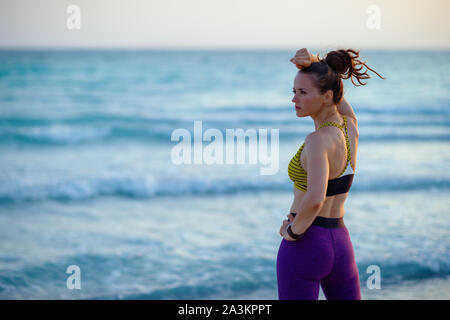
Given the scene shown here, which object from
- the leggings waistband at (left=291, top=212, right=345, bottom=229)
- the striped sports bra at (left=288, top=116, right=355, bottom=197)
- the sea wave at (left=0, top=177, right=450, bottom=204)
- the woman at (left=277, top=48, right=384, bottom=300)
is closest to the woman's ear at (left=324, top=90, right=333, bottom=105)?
the woman at (left=277, top=48, right=384, bottom=300)

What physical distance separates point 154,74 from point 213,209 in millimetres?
27068

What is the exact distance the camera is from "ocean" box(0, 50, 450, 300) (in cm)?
510

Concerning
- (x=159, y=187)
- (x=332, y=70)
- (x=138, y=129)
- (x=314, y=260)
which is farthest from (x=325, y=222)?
(x=138, y=129)

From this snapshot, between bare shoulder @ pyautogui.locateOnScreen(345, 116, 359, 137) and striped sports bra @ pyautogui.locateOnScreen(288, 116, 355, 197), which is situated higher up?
bare shoulder @ pyautogui.locateOnScreen(345, 116, 359, 137)

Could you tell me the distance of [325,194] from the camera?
2.19 metres

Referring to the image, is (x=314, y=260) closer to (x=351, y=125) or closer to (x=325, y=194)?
(x=325, y=194)

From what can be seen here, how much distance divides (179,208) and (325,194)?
567 cm

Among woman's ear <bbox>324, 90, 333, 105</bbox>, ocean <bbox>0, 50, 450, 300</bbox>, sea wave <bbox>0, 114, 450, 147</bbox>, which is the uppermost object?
sea wave <bbox>0, 114, 450, 147</bbox>

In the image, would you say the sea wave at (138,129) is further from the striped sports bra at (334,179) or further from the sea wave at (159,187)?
the striped sports bra at (334,179)

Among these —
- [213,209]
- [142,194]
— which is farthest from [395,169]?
[142,194]

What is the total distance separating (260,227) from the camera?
21.6ft

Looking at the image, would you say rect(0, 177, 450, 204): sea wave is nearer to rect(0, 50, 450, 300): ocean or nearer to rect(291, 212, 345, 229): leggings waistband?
rect(0, 50, 450, 300): ocean

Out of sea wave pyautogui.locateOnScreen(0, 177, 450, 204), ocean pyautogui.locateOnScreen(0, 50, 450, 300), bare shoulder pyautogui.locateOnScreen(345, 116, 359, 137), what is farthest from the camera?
sea wave pyautogui.locateOnScreen(0, 177, 450, 204)
